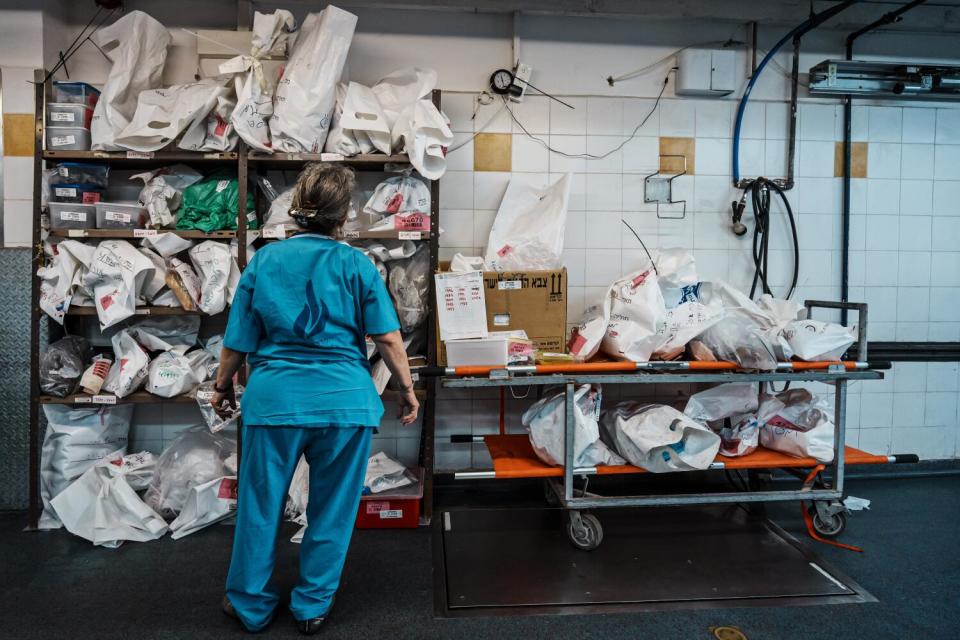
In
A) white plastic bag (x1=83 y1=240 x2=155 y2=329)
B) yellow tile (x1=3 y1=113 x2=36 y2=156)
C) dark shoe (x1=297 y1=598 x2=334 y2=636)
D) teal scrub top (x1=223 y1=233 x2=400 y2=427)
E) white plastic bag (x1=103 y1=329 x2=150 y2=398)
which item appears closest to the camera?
teal scrub top (x1=223 y1=233 x2=400 y2=427)

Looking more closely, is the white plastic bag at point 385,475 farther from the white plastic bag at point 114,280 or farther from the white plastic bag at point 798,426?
the white plastic bag at point 798,426

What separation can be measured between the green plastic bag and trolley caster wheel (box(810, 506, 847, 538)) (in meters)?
3.08

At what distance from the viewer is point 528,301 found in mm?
2904

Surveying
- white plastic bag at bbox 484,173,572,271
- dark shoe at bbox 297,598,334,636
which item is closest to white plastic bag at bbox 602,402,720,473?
white plastic bag at bbox 484,173,572,271

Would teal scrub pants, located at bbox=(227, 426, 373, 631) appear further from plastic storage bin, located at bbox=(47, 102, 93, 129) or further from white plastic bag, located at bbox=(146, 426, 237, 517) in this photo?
plastic storage bin, located at bbox=(47, 102, 93, 129)

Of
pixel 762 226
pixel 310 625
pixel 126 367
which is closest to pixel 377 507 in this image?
pixel 310 625

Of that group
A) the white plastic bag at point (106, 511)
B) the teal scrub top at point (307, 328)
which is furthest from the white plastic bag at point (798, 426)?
the white plastic bag at point (106, 511)

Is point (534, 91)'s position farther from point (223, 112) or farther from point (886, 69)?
point (886, 69)

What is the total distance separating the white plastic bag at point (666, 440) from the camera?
272 cm

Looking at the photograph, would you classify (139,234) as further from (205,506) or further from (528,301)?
(528,301)

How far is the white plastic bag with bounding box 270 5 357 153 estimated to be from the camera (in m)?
2.89

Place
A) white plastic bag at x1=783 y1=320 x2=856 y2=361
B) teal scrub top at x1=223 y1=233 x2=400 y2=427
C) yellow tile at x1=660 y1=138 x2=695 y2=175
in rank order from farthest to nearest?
yellow tile at x1=660 y1=138 x2=695 y2=175 → white plastic bag at x1=783 y1=320 x2=856 y2=361 → teal scrub top at x1=223 y1=233 x2=400 y2=427

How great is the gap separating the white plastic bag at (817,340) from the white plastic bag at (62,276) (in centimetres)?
333

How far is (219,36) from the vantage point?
317 centimetres
